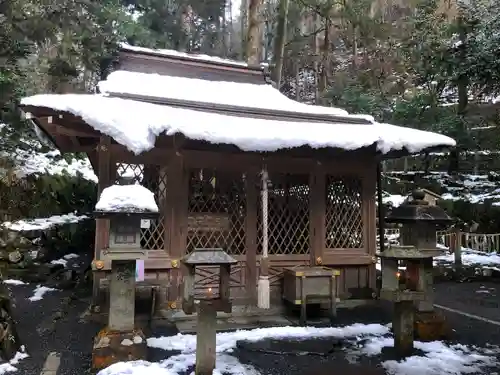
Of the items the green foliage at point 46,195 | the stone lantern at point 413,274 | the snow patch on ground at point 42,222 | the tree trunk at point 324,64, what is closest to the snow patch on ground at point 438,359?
the stone lantern at point 413,274

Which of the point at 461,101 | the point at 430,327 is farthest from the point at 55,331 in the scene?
the point at 461,101

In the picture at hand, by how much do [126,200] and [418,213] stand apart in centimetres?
381

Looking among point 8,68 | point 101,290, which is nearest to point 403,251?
point 101,290

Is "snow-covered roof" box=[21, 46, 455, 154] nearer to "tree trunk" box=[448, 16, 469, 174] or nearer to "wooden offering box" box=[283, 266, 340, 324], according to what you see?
"wooden offering box" box=[283, 266, 340, 324]

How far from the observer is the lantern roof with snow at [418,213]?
5.75 meters

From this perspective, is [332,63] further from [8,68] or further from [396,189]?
[8,68]

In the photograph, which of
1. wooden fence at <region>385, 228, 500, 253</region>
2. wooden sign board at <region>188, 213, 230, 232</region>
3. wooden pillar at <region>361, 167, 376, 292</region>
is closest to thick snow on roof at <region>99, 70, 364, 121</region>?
wooden pillar at <region>361, 167, 376, 292</region>

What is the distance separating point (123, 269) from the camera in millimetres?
4652

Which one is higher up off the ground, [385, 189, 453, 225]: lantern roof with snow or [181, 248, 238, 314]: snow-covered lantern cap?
[385, 189, 453, 225]: lantern roof with snow

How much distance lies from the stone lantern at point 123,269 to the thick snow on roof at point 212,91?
3.69 meters

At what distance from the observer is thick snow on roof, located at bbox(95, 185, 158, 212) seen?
178 inches

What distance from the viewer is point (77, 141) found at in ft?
24.7

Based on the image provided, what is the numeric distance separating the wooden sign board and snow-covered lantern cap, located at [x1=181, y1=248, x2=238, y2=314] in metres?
2.44

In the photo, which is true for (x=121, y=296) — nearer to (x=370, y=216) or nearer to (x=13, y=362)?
(x=13, y=362)
